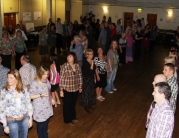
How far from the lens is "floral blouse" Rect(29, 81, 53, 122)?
388cm

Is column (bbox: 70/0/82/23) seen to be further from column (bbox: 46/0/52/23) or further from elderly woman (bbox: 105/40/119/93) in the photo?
elderly woman (bbox: 105/40/119/93)

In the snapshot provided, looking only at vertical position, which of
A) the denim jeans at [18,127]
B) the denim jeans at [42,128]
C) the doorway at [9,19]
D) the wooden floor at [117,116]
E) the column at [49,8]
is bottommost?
the wooden floor at [117,116]

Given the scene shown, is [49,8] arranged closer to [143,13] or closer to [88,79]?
[143,13]

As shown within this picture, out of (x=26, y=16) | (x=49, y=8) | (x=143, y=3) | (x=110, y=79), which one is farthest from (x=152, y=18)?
(x=110, y=79)

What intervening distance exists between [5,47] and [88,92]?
124 inches

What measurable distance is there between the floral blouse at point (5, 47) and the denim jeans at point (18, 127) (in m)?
4.04

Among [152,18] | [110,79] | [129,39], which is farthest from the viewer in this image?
[152,18]

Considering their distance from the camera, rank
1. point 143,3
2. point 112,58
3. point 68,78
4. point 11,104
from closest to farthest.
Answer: point 11,104, point 68,78, point 112,58, point 143,3

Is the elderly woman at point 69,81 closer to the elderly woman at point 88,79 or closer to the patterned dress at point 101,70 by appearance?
the elderly woman at point 88,79

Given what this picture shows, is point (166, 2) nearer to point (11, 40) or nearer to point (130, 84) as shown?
point (130, 84)

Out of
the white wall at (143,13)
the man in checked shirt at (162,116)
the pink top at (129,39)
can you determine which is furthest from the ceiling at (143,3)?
the man in checked shirt at (162,116)

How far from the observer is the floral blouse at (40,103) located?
12.7 feet

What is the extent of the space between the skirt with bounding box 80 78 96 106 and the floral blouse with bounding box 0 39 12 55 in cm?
300

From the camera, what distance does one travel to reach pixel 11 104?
11.7 feet
